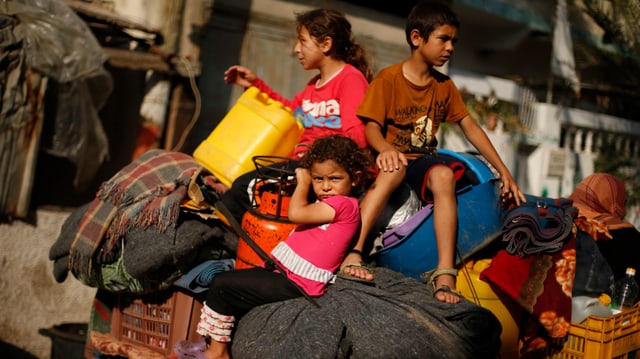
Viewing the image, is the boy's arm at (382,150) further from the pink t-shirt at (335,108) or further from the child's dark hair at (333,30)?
the child's dark hair at (333,30)

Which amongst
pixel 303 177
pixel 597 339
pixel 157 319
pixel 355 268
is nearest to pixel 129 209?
pixel 157 319

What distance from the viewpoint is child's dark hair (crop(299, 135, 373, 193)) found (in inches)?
136

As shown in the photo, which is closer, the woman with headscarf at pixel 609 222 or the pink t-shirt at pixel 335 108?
the pink t-shirt at pixel 335 108

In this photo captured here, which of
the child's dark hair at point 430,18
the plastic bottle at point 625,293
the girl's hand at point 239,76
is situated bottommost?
the plastic bottle at point 625,293

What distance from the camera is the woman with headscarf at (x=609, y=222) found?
413 centimetres

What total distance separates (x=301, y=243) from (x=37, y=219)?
10.4 ft

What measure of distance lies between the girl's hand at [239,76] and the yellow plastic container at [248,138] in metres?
0.25

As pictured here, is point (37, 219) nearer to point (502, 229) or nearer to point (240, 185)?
point (240, 185)

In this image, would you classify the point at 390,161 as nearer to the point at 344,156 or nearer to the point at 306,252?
the point at 344,156

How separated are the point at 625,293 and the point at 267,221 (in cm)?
192

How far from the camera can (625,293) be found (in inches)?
154

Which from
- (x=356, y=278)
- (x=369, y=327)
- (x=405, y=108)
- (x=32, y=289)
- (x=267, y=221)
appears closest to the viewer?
(x=369, y=327)

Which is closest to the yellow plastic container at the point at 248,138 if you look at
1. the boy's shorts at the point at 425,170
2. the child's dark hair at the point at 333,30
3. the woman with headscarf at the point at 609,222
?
the child's dark hair at the point at 333,30

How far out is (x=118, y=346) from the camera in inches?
160
